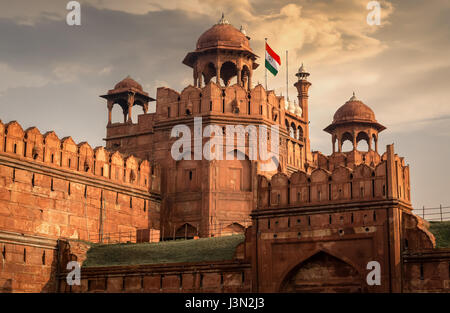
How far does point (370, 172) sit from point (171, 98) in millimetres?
16573

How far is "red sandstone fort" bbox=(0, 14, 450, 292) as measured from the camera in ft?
101

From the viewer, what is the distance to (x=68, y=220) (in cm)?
3806

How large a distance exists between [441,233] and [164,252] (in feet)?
38.8

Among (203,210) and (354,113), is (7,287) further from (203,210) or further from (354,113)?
(354,113)

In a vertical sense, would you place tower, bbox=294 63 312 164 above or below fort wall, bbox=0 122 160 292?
above

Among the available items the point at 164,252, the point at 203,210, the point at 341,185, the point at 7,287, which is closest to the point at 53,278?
the point at 7,287

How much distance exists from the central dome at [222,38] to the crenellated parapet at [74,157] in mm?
7829

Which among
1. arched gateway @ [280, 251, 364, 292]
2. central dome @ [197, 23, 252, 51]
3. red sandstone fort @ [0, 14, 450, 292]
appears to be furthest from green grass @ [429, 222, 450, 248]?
central dome @ [197, 23, 252, 51]

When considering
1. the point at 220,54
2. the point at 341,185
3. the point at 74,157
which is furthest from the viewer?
the point at 220,54

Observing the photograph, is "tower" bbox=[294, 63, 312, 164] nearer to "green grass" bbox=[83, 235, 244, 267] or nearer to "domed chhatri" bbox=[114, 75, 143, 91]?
"domed chhatri" bbox=[114, 75, 143, 91]

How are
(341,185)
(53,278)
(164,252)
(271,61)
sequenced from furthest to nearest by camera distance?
(271,61) → (53,278) → (164,252) → (341,185)

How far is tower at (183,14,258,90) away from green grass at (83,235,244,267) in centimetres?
1205

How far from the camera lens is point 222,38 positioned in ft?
153

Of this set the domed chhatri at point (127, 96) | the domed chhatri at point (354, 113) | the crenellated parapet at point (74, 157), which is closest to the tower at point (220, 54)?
the domed chhatri at point (127, 96)
